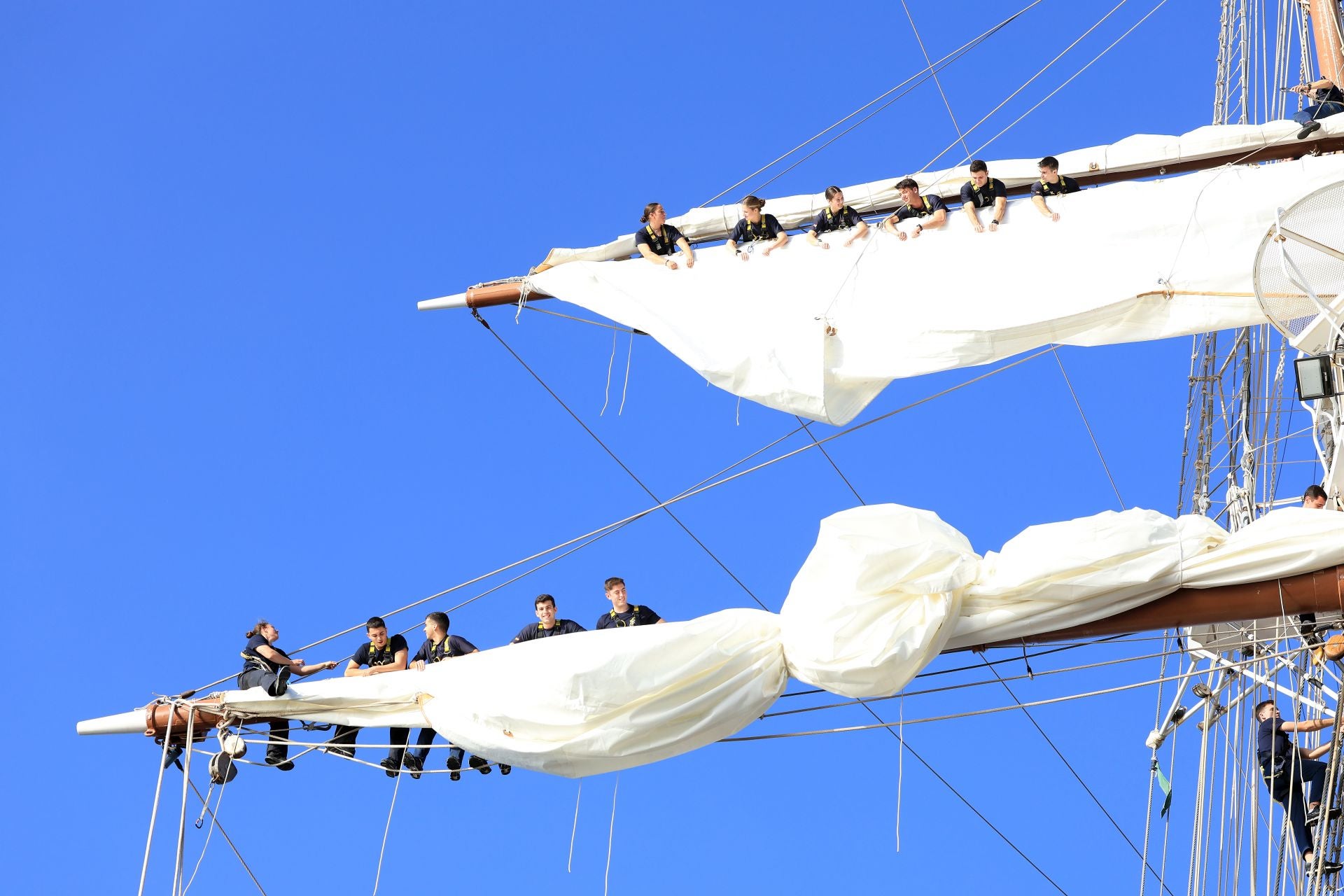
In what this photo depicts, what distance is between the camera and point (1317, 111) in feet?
53.7

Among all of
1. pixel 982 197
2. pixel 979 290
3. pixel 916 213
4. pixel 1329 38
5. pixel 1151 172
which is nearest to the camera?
pixel 979 290

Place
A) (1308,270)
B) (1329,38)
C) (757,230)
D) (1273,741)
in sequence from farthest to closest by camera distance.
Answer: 1. (1329,38)
2. (757,230)
3. (1273,741)
4. (1308,270)

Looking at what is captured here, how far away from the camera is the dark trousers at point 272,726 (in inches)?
525

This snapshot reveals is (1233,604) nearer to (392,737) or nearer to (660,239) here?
(392,737)

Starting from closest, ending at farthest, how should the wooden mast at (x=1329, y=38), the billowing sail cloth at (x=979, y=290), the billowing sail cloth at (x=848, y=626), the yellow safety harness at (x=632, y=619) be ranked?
the billowing sail cloth at (x=848, y=626), the yellow safety harness at (x=632, y=619), the billowing sail cloth at (x=979, y=290), the wooden mast at (x=1329, y=38)

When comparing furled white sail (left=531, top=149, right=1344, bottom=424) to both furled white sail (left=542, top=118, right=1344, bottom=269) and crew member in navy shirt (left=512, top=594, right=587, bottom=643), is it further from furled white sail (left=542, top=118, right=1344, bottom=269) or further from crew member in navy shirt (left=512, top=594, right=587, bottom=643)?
crew member in navy shirt (left=512, top=594, right=587, bottom=643)

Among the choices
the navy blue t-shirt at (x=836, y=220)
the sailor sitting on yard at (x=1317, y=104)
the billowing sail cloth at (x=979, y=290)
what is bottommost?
the billowing sail cloth at (x=979, y=290)

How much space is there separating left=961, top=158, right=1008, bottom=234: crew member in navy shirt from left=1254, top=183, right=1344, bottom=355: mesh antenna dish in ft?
10.9

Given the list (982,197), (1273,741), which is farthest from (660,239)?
(1273,741)

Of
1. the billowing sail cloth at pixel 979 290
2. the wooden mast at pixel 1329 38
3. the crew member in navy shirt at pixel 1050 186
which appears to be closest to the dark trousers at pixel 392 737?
the billowing sail cloth at pixel 979 290

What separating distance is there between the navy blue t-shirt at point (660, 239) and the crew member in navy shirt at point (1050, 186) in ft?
8.85

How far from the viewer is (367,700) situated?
1320 cm

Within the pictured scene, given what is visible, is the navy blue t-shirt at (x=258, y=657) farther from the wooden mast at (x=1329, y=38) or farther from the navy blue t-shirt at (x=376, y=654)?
the wooden mast at (x=1329, y=38)

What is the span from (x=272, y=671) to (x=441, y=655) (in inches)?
39.5
